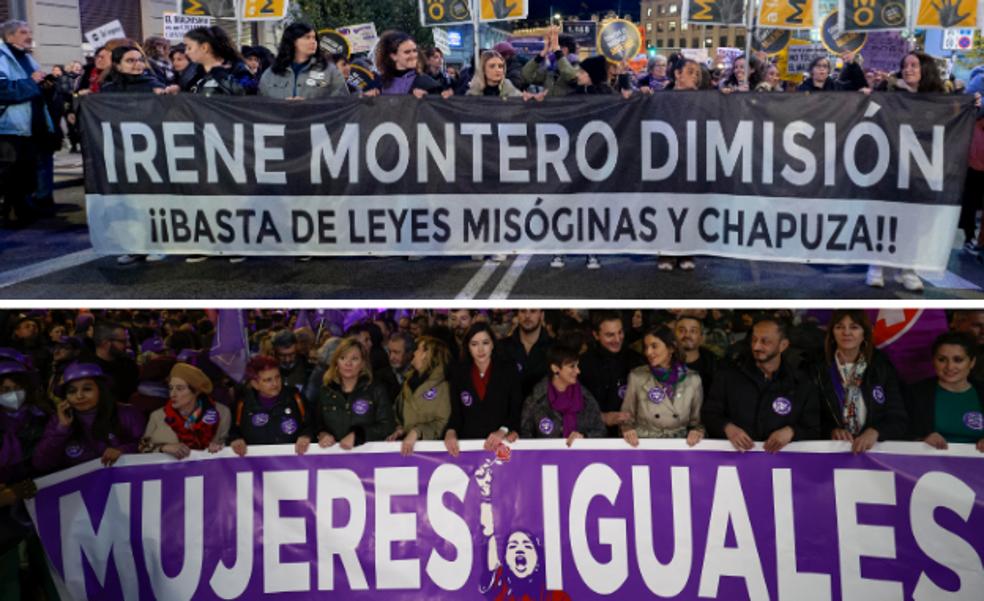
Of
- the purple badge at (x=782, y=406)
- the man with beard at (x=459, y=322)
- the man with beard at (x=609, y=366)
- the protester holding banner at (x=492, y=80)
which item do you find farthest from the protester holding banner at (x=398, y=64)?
the purple badge at (x=782, y=406)

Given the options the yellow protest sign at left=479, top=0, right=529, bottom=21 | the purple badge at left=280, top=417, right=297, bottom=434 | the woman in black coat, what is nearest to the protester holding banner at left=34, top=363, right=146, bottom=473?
the purple badge at left=280, top=417, right=297, bottom=434

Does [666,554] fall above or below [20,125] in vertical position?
below

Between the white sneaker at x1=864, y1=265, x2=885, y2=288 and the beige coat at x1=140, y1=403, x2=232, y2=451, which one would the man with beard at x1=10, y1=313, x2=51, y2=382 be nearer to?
the beige coat at x1=140, y1=403, x2=232, y2=451

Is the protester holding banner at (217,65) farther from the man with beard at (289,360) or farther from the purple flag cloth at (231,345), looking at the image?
the man with beard at (289,360)

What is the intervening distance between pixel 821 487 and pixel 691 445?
0.63 meters

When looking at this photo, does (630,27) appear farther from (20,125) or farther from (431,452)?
(431,452)

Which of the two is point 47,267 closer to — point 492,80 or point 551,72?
point 492,80

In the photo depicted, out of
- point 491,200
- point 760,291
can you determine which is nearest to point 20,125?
point 491,200

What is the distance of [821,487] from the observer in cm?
427

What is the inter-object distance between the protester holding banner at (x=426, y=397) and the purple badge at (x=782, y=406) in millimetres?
1664

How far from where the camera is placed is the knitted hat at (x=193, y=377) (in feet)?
16.0

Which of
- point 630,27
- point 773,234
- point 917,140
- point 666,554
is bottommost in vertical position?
point 666,554

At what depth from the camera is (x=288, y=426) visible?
470 cm

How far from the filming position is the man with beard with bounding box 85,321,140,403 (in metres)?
5.55
